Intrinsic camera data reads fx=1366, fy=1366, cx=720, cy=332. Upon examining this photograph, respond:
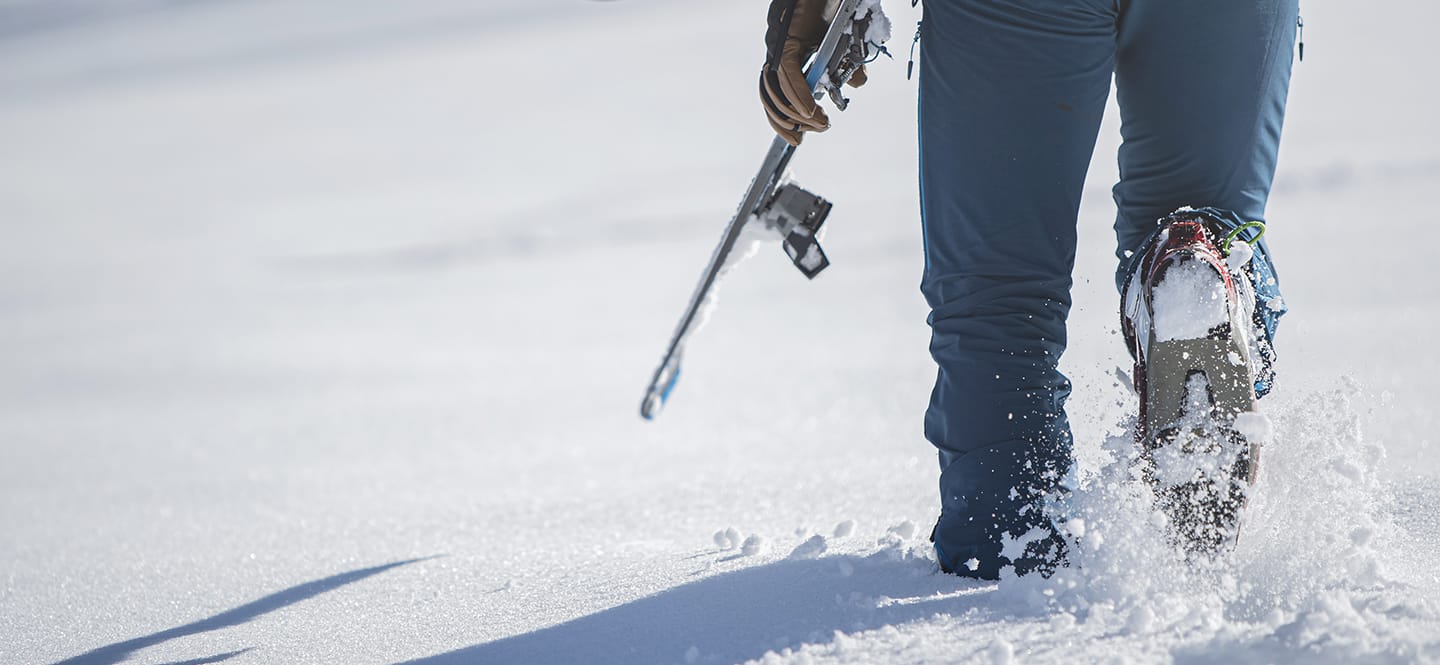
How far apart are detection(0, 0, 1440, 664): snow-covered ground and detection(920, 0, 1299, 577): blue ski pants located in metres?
0.09

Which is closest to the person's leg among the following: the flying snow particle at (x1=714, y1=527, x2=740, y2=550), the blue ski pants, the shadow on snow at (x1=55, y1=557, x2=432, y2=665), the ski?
the blue ski pants

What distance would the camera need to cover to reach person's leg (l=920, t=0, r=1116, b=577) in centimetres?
136

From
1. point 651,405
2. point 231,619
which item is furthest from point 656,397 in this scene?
point 231,619

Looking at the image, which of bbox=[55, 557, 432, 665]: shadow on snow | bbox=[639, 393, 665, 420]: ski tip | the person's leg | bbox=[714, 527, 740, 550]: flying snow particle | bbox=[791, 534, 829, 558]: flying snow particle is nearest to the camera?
the person's leg

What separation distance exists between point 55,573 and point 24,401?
2.11 m

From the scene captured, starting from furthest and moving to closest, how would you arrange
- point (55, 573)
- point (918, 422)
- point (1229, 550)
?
point (918, 422)
point (55, 573)
point (1229, 550)

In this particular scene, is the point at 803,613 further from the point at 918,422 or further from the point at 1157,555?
the point at 918,422

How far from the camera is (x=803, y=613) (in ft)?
4.42

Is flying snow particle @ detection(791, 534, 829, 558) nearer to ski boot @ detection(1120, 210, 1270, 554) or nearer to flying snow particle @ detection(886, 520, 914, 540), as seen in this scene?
flying snow particle @ detection(886, 520, 914, 540)

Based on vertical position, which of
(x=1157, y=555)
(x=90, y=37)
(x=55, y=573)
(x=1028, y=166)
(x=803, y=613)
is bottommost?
(x=55, y=573)

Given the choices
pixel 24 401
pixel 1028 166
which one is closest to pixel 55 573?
pixel 1028 166

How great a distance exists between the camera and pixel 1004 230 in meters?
1.39

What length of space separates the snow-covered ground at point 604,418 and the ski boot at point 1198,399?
49mm

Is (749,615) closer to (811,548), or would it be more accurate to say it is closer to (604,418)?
(811,548)
